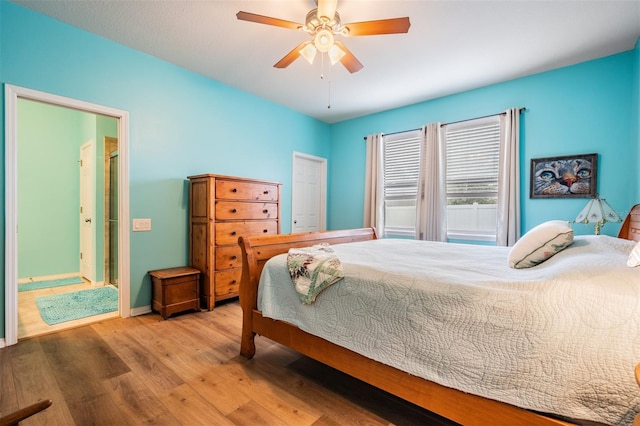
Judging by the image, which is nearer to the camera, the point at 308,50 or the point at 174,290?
the point at 308,50

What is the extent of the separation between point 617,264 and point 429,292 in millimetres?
725

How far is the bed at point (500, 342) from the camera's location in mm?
935

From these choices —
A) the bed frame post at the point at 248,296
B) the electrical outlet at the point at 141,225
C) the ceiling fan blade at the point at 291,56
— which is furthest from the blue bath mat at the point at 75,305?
the ceiling fan blade at the point at 291,56

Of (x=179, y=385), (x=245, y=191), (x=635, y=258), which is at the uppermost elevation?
(x=245, y=191)

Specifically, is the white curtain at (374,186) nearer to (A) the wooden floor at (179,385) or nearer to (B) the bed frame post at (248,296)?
(A) the wooden floor at (179,385)

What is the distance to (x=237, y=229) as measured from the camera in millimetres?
3307

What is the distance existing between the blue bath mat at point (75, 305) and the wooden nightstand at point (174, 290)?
0.61m

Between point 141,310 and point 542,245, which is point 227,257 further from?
point 542,245

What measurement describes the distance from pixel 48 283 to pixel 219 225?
3.03 m

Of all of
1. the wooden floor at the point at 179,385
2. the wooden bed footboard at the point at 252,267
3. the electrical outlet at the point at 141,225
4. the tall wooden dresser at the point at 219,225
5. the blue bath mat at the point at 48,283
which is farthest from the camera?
the blue bath mat at the point at 48,283

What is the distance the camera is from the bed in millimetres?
935

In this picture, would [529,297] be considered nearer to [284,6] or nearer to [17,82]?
[284,6]

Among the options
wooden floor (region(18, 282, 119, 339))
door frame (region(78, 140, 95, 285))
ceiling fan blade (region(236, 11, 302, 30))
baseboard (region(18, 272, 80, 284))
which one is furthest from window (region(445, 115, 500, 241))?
baseboard (region(18, 272, 80, 284))

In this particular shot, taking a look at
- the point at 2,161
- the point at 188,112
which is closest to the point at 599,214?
the point at 188,112
